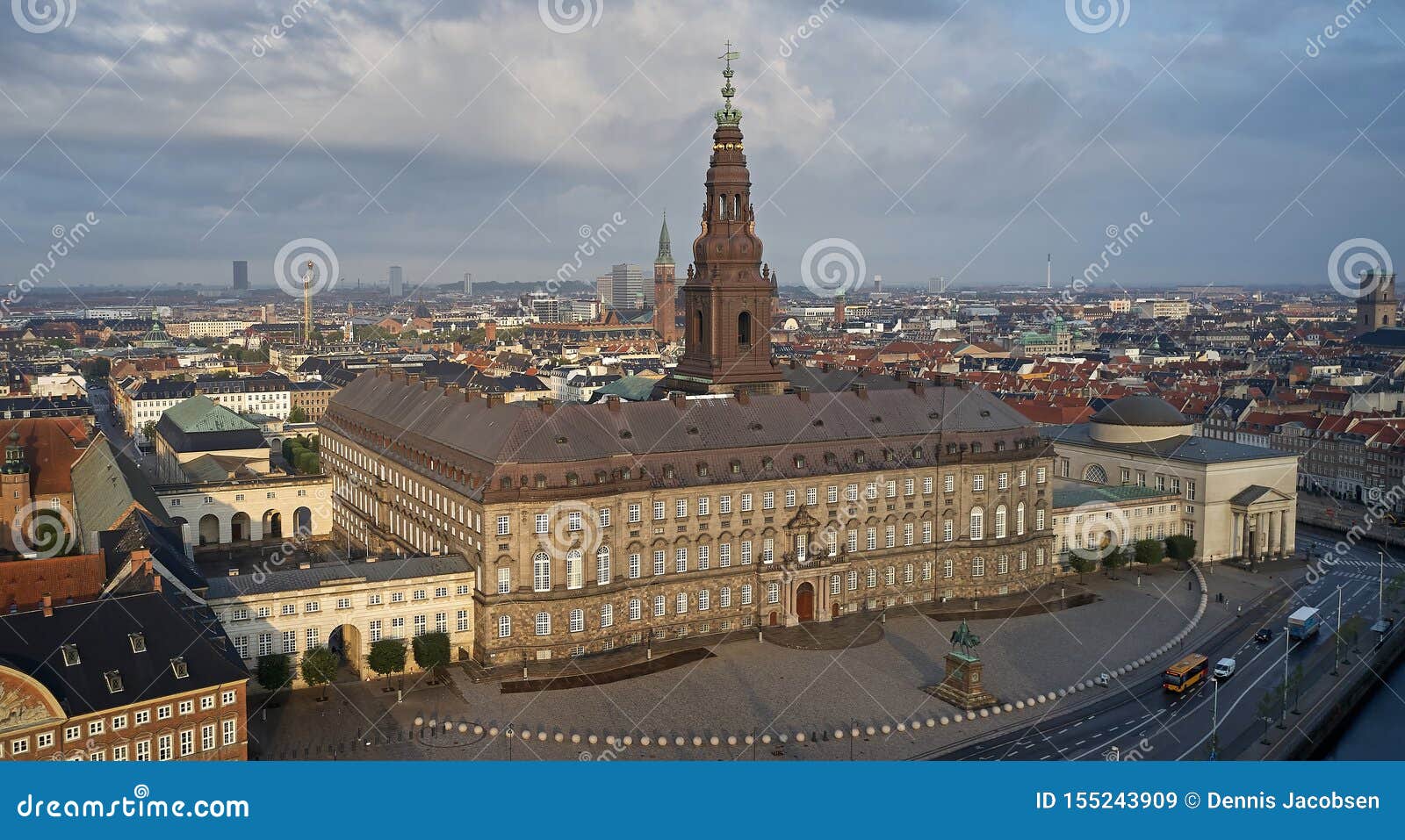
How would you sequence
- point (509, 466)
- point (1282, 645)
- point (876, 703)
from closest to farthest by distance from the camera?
point (876, 703), point (509, 466), point (1282, 645)

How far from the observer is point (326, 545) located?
102062 mm

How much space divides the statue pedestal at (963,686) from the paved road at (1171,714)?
3.48 m

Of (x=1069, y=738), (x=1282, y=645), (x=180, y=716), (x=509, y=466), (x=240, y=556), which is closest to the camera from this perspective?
(x=180, y=716)

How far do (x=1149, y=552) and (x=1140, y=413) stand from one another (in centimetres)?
1835

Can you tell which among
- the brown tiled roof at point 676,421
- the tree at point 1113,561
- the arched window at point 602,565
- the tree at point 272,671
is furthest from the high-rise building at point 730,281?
the tree at point 272,671

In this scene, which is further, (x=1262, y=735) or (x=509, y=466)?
(x=509, y=466)

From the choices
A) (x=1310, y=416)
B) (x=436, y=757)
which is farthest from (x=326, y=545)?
(x=1310, y=416)

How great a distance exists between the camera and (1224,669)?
70.0 m

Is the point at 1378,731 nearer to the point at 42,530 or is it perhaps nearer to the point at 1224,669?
the point at 1224,669

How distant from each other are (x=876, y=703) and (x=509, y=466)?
24484 millimetres

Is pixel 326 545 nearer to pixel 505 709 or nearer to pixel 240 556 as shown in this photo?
pixel 240 556

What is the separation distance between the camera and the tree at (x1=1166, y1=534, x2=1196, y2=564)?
9688 centimetres
